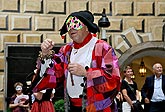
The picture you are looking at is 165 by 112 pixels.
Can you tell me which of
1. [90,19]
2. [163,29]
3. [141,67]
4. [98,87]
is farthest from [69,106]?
[141,67]

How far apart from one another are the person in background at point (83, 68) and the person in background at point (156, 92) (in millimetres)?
4505

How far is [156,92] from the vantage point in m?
7.98

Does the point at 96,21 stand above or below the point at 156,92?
above

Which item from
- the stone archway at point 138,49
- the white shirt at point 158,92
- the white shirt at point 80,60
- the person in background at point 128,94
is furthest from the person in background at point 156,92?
the white shirt at point 80,60

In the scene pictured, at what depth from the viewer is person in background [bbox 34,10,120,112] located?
10.8 ft

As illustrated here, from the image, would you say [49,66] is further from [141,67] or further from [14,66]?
[141,67]

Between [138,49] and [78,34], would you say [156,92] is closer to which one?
[138,49]

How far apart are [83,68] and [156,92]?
16.1 feet

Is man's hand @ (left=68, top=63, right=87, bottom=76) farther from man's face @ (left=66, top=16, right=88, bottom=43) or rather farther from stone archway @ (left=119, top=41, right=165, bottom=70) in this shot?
stone archway @ (left=119, top=41, right=165, bottom=70)

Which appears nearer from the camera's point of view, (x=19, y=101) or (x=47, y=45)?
(x=47, y=45)

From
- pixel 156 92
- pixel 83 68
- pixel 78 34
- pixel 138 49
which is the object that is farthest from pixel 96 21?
pixel 83 68

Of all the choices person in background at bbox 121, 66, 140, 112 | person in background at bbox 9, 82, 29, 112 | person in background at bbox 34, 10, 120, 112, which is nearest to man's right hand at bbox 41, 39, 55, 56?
person in background at bbox 34, 10, 120, 112

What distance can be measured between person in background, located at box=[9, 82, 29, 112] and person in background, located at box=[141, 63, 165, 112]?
2.03 meters

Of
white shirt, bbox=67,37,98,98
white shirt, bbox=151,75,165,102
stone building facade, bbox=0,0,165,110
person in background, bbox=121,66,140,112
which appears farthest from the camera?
stone building facade, bbox=0,0,165,110
